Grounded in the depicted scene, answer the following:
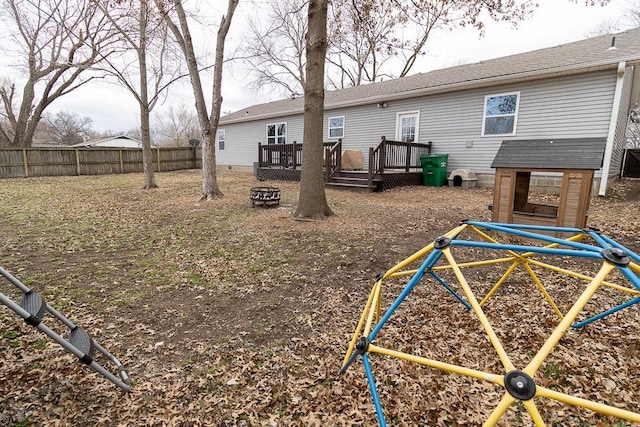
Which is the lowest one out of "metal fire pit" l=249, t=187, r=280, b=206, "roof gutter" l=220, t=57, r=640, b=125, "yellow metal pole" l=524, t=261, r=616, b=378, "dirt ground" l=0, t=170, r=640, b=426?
"dirt ground" l=0, t=170, r=640, b=426

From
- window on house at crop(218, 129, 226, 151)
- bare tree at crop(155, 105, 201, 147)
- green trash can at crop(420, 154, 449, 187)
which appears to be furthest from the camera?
bare tree at crop(155, 105, 201, 147)

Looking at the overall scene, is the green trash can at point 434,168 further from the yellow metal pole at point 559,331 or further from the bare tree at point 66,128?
the bare tree at point 66,128

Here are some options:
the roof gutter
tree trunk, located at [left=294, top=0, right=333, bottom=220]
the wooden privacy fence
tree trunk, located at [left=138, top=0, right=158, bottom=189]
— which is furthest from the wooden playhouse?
the wooden privacy fence

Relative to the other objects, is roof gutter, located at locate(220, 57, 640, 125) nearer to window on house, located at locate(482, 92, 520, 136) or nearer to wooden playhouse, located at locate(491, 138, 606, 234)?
window on house, located at locate(482, 92, 520, 136)

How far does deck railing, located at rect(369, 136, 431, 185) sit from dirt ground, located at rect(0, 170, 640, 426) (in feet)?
16.3

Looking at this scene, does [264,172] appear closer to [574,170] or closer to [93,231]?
[93,231]

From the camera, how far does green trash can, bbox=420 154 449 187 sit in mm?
11227

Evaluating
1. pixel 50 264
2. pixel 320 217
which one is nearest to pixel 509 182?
pixel 320 217

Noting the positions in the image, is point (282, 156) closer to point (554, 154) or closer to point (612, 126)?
point (554, 154)

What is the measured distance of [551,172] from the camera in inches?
207

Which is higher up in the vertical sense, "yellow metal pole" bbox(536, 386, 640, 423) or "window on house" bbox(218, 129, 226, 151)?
"window on house" bbox(218, 129, 226, 151)

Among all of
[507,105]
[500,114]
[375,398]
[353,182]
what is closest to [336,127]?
[353,182]

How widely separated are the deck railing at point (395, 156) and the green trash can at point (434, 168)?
471 mm

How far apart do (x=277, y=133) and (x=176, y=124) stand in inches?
1314
